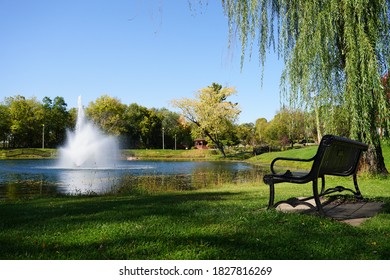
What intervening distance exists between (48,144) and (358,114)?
6762cm

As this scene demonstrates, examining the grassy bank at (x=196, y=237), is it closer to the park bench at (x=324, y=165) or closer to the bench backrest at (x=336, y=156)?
the park bench at (x=324, y=165)

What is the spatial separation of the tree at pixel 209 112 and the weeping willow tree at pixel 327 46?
39560mm

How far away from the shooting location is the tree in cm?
4866

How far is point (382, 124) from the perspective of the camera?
9375 millimetres

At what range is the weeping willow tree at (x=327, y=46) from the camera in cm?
813

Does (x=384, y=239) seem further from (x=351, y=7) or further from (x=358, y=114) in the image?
(x=351, y=7)

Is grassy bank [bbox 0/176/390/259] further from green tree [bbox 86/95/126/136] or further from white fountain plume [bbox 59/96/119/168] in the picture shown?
green tree [bbox 86/95/126/136]

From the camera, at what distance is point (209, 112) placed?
48812 millimetres

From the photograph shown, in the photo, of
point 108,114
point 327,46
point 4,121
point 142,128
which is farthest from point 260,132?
point 327,46

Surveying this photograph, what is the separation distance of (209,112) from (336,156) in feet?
144

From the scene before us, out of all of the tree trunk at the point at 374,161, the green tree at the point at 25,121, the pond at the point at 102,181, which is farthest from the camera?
the green tree at the point at 25,121

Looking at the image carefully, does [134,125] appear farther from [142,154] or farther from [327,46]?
[327,46]

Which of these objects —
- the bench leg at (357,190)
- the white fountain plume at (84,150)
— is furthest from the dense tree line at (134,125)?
the bench leg at (357,190)

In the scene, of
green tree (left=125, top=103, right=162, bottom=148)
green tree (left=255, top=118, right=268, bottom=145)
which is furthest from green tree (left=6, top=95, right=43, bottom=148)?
green tree (left=255, top=118, right=268, bottom=145)
